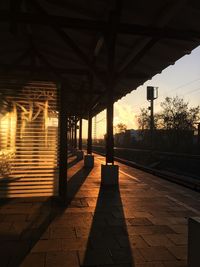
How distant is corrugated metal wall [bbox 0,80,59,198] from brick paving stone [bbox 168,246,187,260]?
4.06m

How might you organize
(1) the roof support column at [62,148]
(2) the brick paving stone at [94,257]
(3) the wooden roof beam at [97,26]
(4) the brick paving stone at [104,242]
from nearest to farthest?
(2) the brick paving stone at [94,257], (4) the brick paving stone at [104,242], (1) the roof support column at [62,148], (3) the wooden roof beam at [97,26]

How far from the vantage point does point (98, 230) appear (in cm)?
598

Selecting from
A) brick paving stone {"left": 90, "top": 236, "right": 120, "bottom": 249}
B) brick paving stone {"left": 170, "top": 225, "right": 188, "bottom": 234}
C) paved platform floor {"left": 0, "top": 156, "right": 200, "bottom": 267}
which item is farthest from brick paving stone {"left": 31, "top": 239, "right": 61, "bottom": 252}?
brick paving stone {"left": 170, "top": 225, "right": 188, "bottom": 234}

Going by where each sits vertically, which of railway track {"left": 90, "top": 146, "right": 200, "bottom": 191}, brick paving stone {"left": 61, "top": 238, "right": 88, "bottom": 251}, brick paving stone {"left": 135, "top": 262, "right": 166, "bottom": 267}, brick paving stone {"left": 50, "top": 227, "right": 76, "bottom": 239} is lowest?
brick paving stone {"left": 135, "top": 262, "right": 166, "bottom": 267}

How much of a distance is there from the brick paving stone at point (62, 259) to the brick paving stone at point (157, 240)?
127cm

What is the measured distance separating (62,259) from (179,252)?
1633mm

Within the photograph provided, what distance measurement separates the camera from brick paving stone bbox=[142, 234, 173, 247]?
524cm

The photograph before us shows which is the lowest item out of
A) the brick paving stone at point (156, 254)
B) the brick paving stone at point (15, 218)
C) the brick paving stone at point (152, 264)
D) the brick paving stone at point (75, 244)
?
the brick paving stone at point (152, 264)

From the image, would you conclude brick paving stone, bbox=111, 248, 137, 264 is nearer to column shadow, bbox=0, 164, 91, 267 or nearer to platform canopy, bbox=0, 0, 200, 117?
column shadow, bbox=0, 164, 91, 267

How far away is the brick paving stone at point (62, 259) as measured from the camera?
14.3 ft

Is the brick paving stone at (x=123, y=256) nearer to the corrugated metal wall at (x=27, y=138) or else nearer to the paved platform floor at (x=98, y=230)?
the paved platform floor at (x=98, y=230)

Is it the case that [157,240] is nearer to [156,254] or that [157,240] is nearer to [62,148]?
[156,254]

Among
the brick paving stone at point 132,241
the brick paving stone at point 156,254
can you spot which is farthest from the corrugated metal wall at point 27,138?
the brick paving stone at point 156,254

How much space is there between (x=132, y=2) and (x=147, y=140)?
50.9 meters
